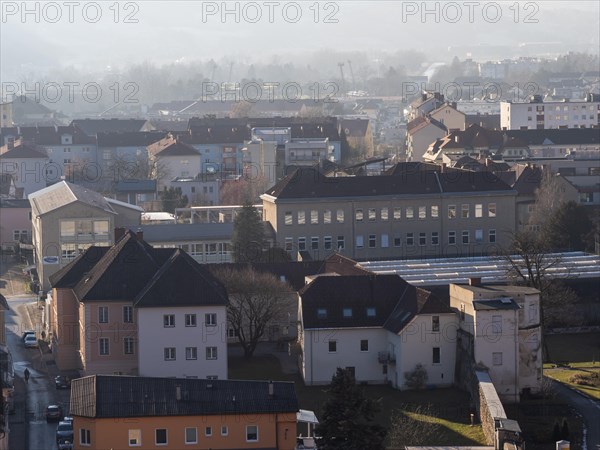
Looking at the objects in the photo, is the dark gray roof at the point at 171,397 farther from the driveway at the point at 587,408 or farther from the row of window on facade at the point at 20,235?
the row of window on facade at the point at 20,235

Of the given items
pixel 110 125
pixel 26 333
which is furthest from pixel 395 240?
pixel 110 125

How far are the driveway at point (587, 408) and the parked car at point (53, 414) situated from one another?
5759 millimetres

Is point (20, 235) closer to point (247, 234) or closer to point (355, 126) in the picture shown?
point (247, 234)

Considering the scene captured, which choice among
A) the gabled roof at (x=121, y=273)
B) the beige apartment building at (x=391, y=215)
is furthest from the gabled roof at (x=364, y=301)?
the beige apartment building at (x=391, y=215)

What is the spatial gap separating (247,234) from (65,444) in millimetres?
10922

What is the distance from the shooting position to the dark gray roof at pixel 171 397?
584 inches

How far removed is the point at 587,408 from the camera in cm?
1759

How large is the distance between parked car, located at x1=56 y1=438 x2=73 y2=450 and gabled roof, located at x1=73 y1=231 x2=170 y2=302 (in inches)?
135

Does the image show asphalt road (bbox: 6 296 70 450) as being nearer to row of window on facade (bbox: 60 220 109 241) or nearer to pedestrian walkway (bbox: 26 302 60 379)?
pedestrian walkway (bbox: 26 302 60 379)

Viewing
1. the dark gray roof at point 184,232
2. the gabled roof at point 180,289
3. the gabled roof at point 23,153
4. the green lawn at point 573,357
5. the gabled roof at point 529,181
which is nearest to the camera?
the gabled roof at point 180,289

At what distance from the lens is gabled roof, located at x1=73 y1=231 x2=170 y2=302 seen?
61.2 feet

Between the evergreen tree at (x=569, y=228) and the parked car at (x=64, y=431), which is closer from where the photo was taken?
the parked car at (x=64, y=431)

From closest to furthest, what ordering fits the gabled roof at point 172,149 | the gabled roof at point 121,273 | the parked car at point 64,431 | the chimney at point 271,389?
1. the chimney at point 271,389
2. the parked car at point 64,431
3. the gabled roof at point 121,273
4. the gabled roof at point 172,149

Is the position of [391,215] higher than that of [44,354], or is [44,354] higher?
[391,215]
